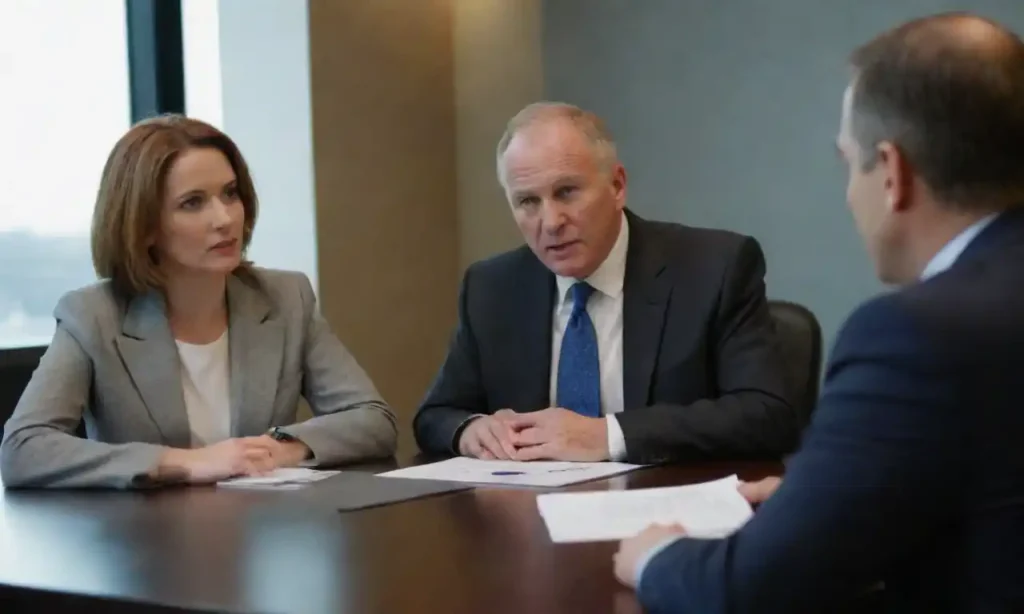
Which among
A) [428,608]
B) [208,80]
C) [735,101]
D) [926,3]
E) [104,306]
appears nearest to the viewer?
[428,608]

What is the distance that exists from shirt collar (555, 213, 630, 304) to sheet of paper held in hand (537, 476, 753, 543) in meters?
0.72

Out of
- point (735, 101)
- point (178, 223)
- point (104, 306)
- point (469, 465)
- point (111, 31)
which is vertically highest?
point (111, 31)

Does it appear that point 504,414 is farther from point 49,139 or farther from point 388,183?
point 49,139

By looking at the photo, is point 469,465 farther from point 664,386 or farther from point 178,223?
point 178,223

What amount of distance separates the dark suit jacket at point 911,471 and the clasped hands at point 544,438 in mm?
979

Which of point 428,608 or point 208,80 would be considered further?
point 208,80

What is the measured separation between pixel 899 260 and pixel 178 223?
1.59m

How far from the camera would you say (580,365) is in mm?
2506

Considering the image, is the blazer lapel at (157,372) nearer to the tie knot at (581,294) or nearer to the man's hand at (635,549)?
the tie knot at (581,294)

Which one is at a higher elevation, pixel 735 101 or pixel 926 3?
pixel 926 3

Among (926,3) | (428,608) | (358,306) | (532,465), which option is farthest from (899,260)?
(358,306)

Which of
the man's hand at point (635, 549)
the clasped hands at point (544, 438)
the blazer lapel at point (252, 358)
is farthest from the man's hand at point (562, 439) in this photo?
the man's hand at point (635, 549)

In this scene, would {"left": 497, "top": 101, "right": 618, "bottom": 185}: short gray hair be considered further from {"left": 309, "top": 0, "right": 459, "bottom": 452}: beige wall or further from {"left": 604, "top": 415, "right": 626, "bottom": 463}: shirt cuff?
{"left": 309, "top": 0, "right": 459, "bottom": 452}: beige wall

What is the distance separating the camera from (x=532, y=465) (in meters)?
2.17
